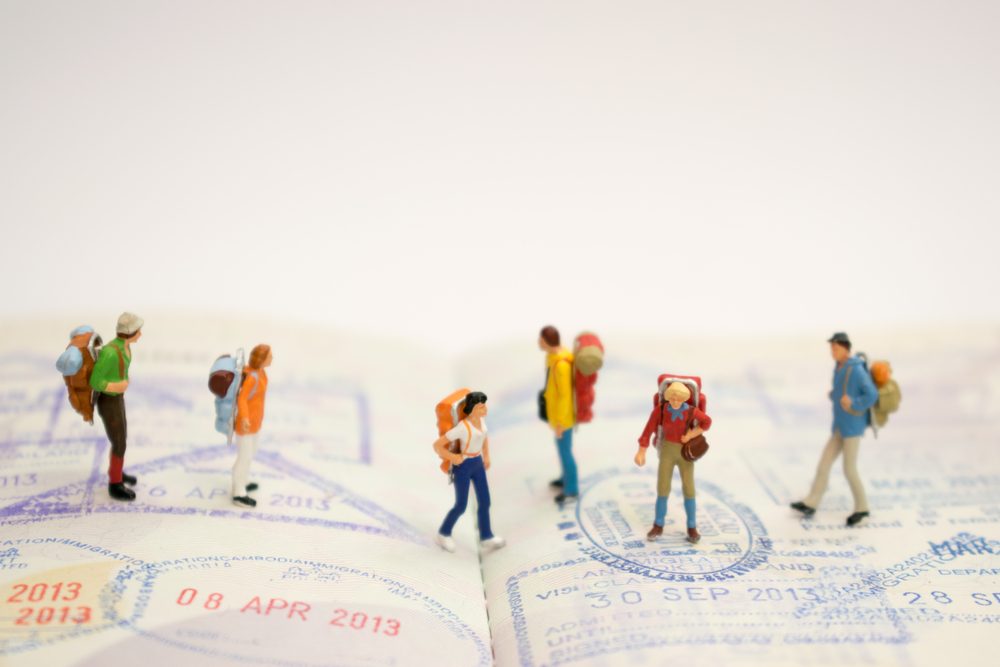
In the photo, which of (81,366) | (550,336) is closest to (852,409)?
(550,336)

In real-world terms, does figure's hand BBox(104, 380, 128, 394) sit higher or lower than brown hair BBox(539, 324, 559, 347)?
lower

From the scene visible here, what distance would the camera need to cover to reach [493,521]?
19.9ft

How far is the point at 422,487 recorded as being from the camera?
6.39 metres

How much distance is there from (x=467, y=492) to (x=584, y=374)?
3.25ft

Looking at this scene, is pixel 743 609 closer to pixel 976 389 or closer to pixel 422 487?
pixel 422 487

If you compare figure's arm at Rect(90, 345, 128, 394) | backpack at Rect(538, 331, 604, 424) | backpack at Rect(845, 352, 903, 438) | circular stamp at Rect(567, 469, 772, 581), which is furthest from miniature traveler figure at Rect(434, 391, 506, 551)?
backpack at Rect(845, 352, 903, 438)

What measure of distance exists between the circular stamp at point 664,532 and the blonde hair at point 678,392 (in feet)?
2.88

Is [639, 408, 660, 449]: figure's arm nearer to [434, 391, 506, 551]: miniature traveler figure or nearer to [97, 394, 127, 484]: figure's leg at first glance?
[434, 391, 506, 551]: miniature traveler figure

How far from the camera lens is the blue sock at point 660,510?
570 cm

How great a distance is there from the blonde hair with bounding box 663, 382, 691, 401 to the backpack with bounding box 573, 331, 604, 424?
0.50 meters

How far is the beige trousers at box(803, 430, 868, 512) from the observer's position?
602cm

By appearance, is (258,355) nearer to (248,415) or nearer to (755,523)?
(248,415)

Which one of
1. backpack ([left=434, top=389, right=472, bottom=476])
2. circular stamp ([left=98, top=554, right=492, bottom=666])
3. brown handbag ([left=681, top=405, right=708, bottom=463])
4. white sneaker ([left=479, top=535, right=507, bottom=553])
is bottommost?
circular stamp ([left=98, top=554, right=492, bottom=666])

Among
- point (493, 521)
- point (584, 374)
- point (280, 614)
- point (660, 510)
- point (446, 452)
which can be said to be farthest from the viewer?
point (493, 521)
